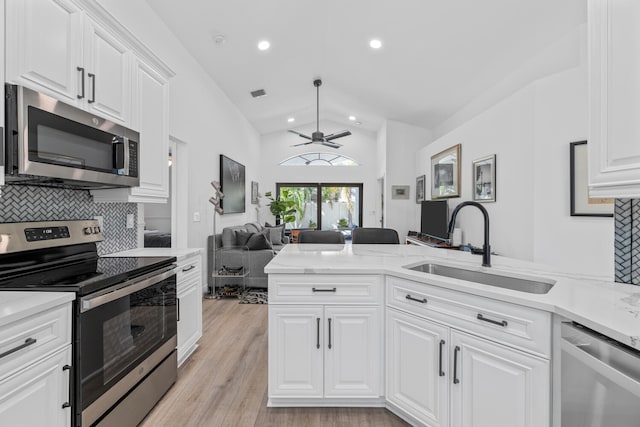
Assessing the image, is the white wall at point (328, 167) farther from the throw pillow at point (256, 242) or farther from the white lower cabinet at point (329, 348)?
the white lower cabinet at point (329, 348)

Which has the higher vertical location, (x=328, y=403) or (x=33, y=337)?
(x=33, y=337)

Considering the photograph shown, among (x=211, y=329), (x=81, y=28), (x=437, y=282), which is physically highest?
(x=81, y=28)

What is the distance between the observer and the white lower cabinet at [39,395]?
1029mm

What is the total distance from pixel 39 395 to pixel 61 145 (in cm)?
108

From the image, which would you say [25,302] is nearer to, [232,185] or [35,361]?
[35,361]

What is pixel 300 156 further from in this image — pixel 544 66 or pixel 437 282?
pixel 437 282

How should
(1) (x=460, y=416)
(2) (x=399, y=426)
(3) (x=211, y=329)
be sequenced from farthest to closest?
(3) (x=211, y=329), (2) (x=399, y=426), (1) (x=460, y=416)

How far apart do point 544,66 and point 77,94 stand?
4285 millimetres

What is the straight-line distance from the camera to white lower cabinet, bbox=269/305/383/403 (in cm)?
178

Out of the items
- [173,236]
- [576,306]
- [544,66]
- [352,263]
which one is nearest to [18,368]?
[352,263]

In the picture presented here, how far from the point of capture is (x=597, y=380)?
Answer: 3.19 feet

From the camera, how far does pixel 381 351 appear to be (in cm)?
178

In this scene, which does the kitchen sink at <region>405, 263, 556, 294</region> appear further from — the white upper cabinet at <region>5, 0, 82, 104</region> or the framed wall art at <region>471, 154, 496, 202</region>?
the framed wall art at <region>471, 154, 496, 202</region>

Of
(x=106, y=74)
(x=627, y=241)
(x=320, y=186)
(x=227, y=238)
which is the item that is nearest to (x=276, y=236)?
(x=227, y=238)
